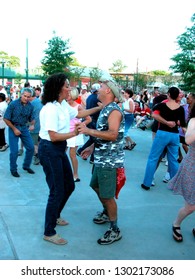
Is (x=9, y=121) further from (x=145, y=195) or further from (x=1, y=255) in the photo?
(x=1, y=255)

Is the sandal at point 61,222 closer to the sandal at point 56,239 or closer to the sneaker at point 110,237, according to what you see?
the sandal at point 56,239

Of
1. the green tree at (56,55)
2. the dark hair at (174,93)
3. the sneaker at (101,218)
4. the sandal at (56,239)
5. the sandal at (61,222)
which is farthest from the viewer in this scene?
the green tree at (56,55)

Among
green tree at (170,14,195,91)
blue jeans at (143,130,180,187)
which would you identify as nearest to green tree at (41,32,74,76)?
green tree at (170,14,195,91)

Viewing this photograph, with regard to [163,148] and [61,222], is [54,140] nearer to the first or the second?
[61,222]

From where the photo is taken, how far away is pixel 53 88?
3643 mm

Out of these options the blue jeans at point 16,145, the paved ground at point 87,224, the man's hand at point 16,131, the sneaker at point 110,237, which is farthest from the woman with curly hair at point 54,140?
the blue jeans at point 16,145

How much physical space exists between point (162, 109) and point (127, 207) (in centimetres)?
169

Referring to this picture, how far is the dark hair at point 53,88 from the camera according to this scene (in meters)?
3.62

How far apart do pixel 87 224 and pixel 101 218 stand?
0.65 feet

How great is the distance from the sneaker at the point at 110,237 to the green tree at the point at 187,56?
15.1 metres

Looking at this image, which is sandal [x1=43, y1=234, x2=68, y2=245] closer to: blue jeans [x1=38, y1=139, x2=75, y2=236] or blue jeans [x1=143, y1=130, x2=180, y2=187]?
blue jeans [x1=38, y1=139, x2=75, y2=236]

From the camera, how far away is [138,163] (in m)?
7.96

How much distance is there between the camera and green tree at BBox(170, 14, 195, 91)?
17.9m
